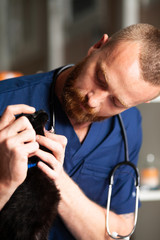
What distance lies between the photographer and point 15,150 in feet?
2.18

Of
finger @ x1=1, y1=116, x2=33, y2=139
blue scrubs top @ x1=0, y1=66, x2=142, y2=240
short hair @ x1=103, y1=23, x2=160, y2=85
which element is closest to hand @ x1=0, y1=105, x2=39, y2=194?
finger @ x1=1, y1=116, x2=33, y2=139

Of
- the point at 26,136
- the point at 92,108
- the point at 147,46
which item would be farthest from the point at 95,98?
the point at 26,136

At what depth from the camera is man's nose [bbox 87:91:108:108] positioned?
926 millimetres

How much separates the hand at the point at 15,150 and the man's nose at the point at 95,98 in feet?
0.88

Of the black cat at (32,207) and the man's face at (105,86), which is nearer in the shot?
the black cat at (32,207)

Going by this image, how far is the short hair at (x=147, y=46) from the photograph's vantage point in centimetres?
91

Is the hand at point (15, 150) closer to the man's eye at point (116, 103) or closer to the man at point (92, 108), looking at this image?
the man at point (92, 108)

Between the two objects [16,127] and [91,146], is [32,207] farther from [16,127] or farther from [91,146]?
[91,146]

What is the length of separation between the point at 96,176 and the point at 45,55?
3.09 metres

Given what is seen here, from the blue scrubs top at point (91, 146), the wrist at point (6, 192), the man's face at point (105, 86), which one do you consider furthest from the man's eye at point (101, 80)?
the wrist at point (6, 192)

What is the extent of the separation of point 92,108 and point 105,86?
0.07 meters

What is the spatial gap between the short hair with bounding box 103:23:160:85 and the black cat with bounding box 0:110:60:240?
32cm

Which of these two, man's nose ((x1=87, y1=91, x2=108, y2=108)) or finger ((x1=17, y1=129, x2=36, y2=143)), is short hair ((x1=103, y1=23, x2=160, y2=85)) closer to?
man's nose ((x1=87, y1=91, x2=108, y2=108))

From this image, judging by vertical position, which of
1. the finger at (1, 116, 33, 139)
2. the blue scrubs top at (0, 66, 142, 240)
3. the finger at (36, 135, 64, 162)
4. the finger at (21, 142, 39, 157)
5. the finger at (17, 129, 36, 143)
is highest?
the finger at (1, 116, 33, 139)
